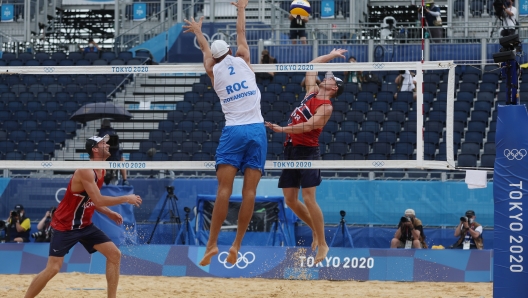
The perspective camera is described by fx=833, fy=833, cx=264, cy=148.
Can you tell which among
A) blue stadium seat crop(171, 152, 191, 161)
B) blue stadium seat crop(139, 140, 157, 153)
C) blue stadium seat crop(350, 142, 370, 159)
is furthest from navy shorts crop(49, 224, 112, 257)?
blue stadium seat crop(350, 142, 370, 159)

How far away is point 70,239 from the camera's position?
8.65 meters

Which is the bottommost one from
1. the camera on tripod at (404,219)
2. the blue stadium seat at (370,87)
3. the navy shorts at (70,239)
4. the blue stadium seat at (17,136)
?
the camera on tripod at (404,219)

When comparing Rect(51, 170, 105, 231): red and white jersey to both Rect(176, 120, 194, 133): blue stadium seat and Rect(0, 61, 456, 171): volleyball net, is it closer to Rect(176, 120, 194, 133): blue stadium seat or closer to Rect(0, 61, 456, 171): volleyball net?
Rect(0, 61, 456, 171): volleyball net

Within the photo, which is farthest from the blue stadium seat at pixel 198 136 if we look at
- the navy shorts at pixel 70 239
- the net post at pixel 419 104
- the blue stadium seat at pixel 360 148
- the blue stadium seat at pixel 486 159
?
the net post at pixel 419 104

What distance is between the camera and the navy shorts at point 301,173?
8.91 meters

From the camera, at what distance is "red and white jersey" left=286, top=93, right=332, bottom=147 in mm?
8758

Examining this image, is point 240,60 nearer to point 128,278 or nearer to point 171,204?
point 128,278

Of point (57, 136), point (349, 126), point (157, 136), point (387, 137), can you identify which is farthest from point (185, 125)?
point (387, 137)

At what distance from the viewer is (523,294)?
827 centimetres

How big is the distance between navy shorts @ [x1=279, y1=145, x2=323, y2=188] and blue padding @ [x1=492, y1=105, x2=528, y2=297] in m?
→ 1.88

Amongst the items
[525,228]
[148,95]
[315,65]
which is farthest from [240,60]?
[148,95]

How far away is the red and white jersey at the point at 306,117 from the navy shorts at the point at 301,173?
0.06m

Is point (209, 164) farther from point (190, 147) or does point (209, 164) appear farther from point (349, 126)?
point (349, 126)

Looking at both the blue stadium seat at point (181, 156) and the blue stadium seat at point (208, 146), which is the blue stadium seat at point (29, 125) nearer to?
the blue stadium seat at point (181, 156)
